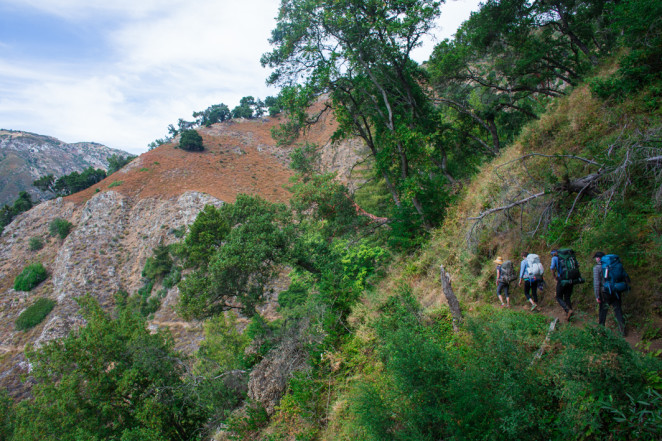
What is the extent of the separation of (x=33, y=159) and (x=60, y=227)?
4624 inches

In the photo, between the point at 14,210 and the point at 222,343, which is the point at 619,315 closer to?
the point at 222,343

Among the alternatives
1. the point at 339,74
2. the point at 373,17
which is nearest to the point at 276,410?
the point at 339,74

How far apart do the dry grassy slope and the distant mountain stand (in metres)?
58.7

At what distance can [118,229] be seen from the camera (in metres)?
37.9

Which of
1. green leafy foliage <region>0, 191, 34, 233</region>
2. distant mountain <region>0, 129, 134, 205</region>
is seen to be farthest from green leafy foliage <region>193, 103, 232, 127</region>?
distant mountain <region>0, 129, 134, 205</region>

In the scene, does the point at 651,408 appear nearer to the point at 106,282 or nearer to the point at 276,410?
the point at 276,410

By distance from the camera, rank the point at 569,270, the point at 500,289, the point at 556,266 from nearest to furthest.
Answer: the point at 569,270 < the point at 556,266 < the point at 500,289

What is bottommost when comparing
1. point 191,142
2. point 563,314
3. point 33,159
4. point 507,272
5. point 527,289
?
point 563,314

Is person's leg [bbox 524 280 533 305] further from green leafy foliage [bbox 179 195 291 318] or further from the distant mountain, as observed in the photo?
the distant mountain

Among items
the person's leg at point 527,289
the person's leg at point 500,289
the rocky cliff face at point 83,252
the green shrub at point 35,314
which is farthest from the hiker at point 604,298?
the green shrub at point 35,314

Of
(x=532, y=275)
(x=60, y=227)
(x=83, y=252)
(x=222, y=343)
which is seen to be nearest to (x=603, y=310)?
(x=532, y=275)

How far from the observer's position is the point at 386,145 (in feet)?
44.4

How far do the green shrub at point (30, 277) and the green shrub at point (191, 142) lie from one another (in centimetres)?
2577

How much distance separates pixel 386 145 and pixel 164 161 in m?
45.2
